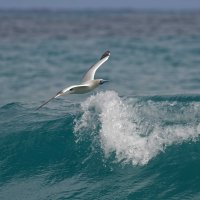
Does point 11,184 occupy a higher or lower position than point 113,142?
lower

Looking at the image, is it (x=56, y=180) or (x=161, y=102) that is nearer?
(x=56, y=180)

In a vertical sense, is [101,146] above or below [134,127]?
below

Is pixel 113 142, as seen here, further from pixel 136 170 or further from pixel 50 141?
pixel 50 141

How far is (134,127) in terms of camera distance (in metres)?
19.5

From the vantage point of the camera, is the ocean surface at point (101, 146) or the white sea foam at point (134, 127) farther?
the white sea foam at point (134, 127)

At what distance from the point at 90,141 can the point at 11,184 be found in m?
3.51

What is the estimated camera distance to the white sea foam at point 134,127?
1852cm

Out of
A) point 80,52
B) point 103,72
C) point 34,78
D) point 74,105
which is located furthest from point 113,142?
point 80,52

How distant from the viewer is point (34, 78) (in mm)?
40062

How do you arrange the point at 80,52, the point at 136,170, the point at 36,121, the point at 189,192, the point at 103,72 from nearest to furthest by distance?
the point at 189,192 < the point at 136,170 < the point at 36,121 < the point at 103,72 < the point at 80,52

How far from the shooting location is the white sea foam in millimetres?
18516

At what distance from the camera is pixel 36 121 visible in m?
23.4

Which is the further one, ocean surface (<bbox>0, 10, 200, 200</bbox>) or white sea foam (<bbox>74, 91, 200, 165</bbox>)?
white sea foam (<bbox>74, 91, 200, 165</bbox>)

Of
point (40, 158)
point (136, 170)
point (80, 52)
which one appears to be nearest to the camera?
point (136, 170)
